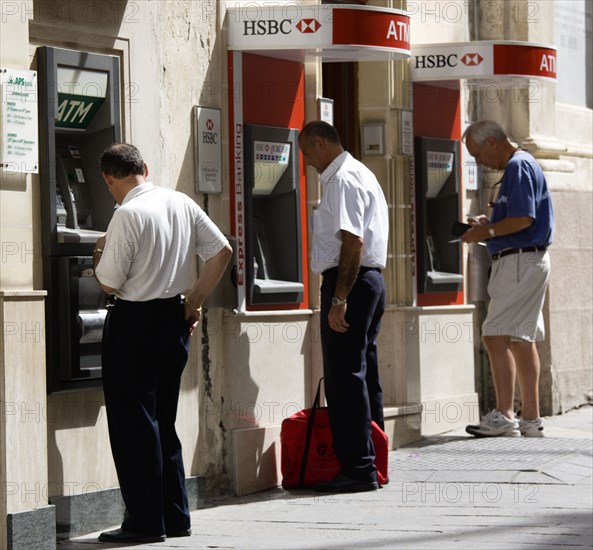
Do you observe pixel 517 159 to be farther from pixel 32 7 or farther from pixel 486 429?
pixel 32 7

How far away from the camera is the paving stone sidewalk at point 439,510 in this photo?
6.29 meters

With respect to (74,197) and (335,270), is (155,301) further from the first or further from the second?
(335,270)

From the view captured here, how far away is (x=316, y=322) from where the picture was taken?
841 cm

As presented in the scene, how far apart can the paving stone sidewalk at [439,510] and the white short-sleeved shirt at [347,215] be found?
1236 mm

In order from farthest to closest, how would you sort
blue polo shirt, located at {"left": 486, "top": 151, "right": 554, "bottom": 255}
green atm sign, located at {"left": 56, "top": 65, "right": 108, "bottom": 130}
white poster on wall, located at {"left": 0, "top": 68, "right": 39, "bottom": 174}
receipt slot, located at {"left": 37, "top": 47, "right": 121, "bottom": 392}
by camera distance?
blue polo shirt, located at {"left": 486, "top": 151, "right": 554, "bottom": 255}, green atm sign, located at {"left": 56, "top": 65, "right": 108, "bottom": 130}, receipt slot, located at {"left": 37, "top": 47, "right": 121, "bottom": 392}, white poster on wall, located at {"left": 0, "top": 68, "right": 39, "bottom": 174}

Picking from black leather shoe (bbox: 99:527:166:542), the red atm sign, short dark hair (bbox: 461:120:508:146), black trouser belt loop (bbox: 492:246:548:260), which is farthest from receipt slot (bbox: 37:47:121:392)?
black trouser belt loop (bbox: 492:246:548:260)

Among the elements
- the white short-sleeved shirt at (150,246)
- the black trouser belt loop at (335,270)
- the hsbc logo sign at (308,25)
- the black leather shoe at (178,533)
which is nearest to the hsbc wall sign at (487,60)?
the hsbc logo sign at (308,25)

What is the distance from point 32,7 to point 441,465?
3.64 m

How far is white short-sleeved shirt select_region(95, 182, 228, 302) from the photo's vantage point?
6246 mm

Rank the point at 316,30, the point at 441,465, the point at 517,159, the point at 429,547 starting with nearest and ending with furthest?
the point at 429,547 → the point at 316,30 → the point at 441,465 → the point at 517,159

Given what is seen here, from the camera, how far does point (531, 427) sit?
938 cm

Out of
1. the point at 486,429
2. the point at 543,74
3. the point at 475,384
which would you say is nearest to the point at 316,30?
the point at 543,74

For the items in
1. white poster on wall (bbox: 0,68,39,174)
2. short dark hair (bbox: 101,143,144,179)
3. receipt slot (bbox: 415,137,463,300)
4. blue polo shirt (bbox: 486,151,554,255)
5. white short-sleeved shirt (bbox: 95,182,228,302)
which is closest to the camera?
white poster on wall (bbox: 0,68,39,174)

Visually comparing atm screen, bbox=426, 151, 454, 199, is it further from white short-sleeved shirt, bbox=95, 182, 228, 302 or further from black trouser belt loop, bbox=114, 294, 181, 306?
black trouser belt loop, bbox=114, 294, 181, 306
